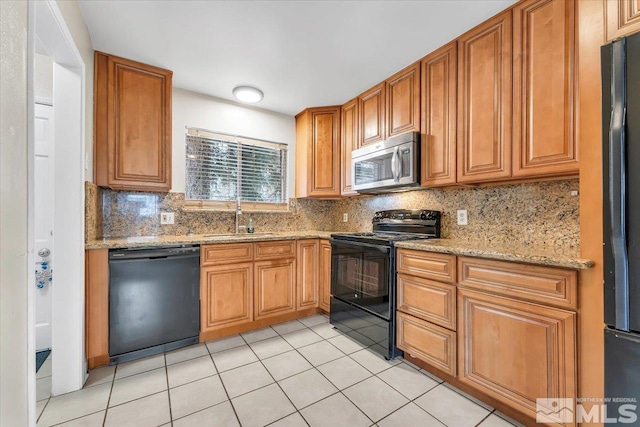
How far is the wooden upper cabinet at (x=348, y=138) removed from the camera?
3.00 m

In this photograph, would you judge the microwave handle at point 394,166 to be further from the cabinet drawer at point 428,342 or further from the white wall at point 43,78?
the white wall at point 43,78

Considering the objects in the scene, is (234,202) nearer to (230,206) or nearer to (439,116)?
(230,206)

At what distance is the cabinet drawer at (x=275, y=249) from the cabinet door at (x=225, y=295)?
0.14 m

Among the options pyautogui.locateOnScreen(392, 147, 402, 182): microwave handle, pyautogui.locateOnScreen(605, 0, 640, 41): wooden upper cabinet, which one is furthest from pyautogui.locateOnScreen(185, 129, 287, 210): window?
pyautogui.locateOnScreen(605, 0, 640, 41): wooden upper cabinet

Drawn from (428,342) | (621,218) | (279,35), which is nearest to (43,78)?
(279,35)

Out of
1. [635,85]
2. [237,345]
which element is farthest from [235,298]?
[635,85]

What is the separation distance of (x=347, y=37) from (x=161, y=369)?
2.78 metres

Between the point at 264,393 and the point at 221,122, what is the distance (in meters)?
2.65

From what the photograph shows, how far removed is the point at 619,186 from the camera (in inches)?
44.7

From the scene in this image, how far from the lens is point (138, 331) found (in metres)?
2.06

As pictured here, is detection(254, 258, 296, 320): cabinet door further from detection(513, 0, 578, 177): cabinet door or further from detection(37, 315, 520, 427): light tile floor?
detection(513, 0, 578, 177): cabinet door

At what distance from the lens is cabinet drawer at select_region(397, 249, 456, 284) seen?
1.75m

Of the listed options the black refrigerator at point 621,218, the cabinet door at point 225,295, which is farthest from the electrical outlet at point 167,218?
the black refrigerator at point 621,218

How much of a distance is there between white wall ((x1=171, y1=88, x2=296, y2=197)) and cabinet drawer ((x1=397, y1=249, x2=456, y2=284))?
6.16 ft
